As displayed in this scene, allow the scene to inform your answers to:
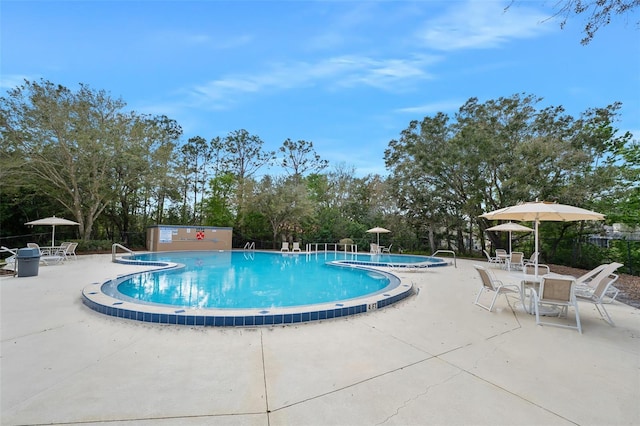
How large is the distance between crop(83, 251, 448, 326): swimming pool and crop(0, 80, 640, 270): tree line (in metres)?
7.76

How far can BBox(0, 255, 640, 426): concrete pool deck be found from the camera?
1.92 m

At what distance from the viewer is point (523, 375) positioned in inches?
97.4

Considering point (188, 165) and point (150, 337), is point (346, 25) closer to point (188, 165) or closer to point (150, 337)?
point (150, 337)

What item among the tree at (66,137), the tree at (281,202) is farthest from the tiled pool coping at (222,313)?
the tree at (281,202)

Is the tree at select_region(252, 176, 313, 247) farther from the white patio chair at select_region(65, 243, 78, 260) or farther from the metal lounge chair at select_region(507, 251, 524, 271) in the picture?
the metal lounge chair at select_region(507, 251, 524, 271)

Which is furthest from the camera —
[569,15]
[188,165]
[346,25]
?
[188,165]

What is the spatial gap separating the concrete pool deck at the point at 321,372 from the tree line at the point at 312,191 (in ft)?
31.7

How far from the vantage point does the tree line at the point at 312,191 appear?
11.8 m

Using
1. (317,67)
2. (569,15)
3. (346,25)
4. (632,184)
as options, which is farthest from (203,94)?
(632,184)

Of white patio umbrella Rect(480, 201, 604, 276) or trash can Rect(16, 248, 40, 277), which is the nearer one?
white patio umbrella Rect(480, 201, 604, 276)

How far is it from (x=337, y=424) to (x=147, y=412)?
1239 mm

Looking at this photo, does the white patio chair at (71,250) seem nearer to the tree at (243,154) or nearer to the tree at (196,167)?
the tree at (196,167)

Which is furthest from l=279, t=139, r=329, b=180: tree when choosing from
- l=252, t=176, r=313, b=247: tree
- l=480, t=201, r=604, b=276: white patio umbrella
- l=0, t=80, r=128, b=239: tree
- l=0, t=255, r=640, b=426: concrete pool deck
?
l=0, t=255, r=640, b=426: concrete pool deck

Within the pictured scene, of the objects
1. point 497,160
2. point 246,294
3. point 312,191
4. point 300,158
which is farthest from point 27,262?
point 300,158
